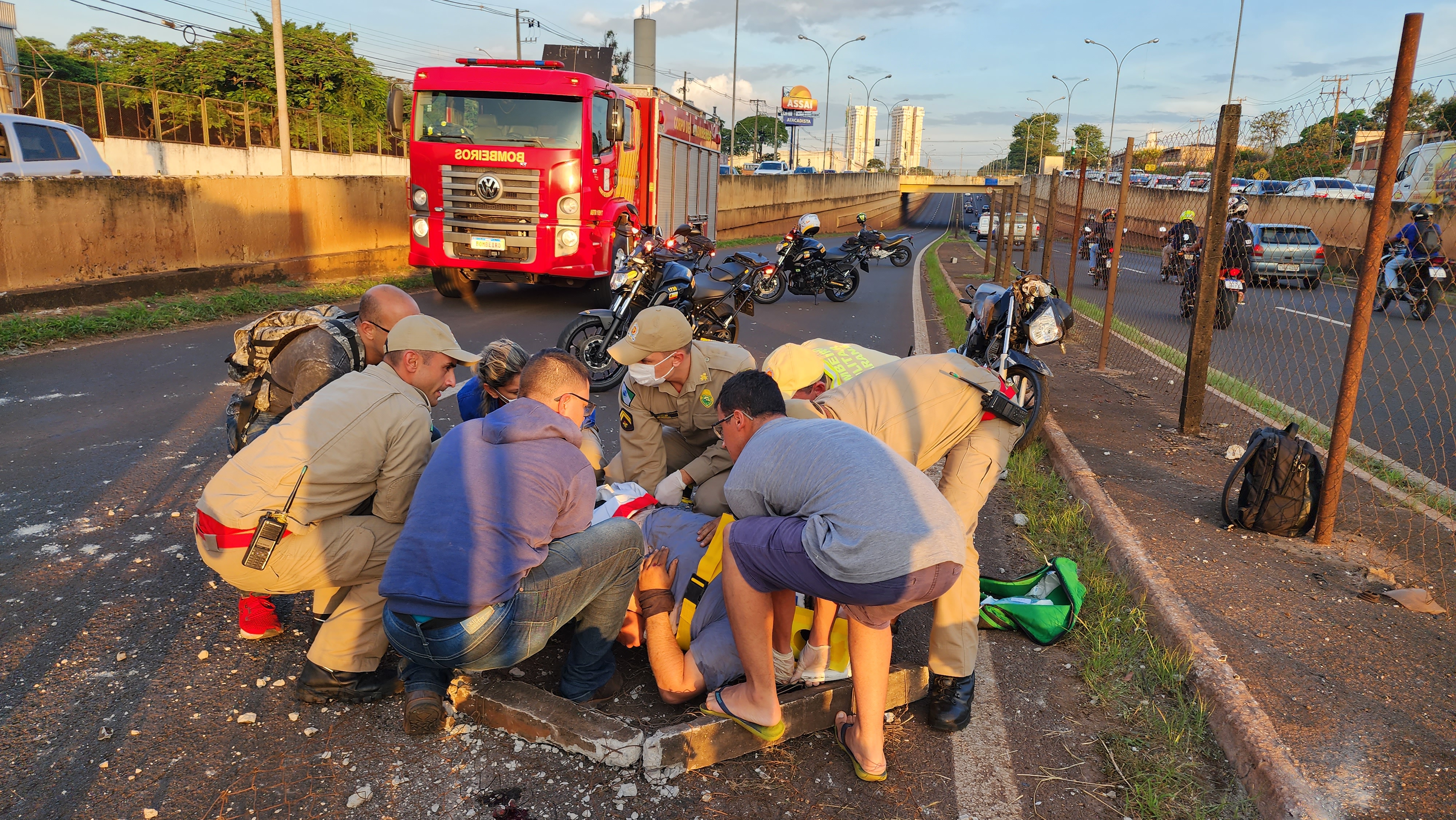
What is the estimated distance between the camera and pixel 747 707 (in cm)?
285

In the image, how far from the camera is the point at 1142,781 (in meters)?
2.80

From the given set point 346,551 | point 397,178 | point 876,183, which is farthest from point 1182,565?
point 876,183

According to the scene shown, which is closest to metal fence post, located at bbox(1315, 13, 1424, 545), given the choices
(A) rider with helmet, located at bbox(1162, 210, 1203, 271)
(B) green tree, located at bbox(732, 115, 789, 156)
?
(A) rider with helmet, located at bbox(1162, 210, 1203, 271)

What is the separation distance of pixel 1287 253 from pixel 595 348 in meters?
15.6

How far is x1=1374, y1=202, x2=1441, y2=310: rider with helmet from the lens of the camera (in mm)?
13430

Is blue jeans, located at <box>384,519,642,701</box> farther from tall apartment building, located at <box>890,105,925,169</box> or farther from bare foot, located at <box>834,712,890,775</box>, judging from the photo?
tall apartment building, located at <box>890,105,925,169</box>

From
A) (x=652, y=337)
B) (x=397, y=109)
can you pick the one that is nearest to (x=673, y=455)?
(x=652, y=337)

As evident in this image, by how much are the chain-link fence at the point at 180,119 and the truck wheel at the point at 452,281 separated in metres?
11.7

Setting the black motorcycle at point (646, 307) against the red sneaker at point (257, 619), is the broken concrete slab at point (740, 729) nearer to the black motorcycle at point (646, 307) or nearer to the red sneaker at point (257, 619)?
the red sneaker at point (257, 619)

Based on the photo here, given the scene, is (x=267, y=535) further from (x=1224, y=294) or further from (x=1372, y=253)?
(x=1224, y=294)

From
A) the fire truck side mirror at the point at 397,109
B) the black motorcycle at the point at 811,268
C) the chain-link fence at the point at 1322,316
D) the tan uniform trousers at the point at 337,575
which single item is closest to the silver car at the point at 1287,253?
the chain-link fence at the point at 1322,316

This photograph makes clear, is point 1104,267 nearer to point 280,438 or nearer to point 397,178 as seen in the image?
point 397,178

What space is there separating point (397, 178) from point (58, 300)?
258 inches

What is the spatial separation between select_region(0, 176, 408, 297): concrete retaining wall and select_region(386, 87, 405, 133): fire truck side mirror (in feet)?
5.79
